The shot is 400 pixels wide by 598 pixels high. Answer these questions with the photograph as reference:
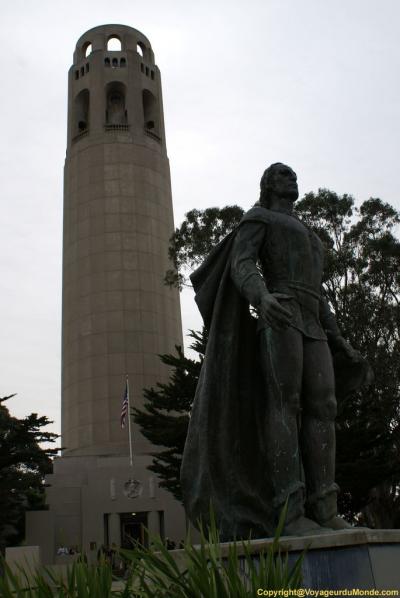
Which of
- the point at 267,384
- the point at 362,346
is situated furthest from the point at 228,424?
the point at 362,346

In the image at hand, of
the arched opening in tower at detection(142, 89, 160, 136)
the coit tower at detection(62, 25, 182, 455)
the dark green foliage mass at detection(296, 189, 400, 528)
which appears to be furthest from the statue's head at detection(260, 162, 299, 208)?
the arched opening in tower at detection(142, 89, 160, 136)

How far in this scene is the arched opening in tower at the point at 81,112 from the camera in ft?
140

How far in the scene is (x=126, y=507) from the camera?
3094 centimetres

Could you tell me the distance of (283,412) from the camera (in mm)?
4559

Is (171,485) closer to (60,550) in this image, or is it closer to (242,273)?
(60,550)

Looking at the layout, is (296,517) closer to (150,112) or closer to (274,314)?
(274,314)

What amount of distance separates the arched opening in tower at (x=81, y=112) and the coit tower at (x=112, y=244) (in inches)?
3.0

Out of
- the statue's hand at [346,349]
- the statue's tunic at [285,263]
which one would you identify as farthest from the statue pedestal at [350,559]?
the statue's hand at [346,349]

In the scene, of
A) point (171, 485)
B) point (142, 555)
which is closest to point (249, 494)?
point (142, 555)

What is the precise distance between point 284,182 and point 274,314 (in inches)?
53.9

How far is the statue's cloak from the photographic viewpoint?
4.55 meters

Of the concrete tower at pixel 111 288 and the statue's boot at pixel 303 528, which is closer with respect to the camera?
the statue's boot at pixel 303 528

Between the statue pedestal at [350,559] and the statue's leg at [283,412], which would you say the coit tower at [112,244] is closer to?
the statue's leg at [283,412]

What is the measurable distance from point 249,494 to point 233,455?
11.1 inches
